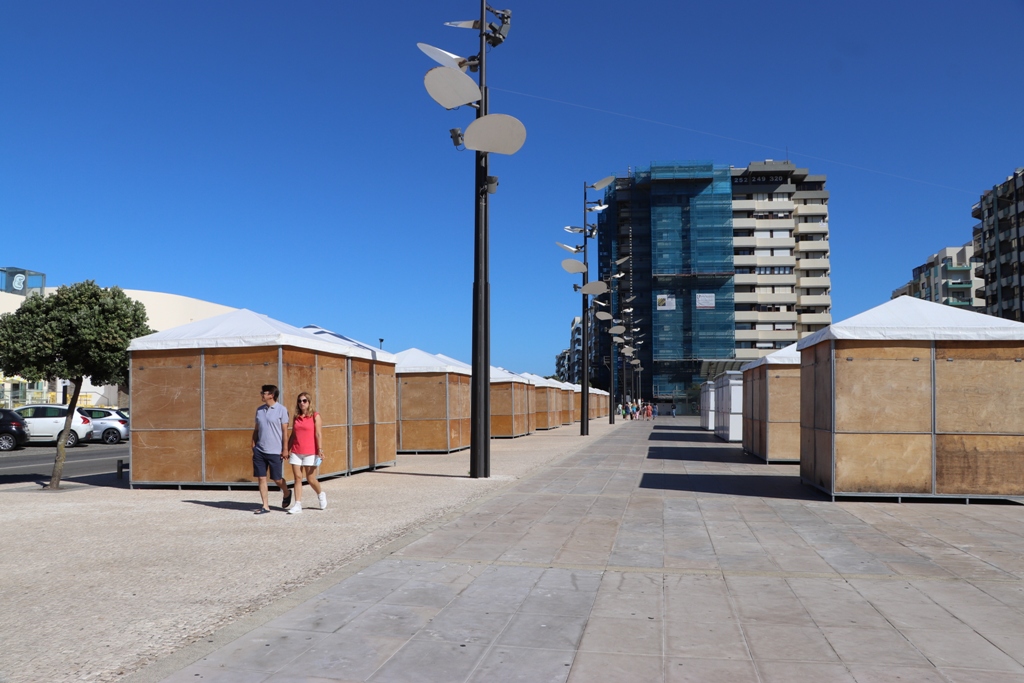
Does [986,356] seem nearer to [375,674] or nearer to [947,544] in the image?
[947,544]

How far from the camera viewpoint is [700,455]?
20.6 metres

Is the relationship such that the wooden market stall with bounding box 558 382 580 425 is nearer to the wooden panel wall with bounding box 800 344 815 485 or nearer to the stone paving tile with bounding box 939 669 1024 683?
the wooden panel wall with bounding box 800 344 815 485

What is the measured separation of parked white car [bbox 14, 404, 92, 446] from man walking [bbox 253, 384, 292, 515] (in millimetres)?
22740

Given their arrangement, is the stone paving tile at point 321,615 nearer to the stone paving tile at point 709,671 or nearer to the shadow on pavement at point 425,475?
the stone paving tile at point 709,671

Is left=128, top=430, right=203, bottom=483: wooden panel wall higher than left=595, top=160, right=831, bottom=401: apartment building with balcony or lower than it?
lower

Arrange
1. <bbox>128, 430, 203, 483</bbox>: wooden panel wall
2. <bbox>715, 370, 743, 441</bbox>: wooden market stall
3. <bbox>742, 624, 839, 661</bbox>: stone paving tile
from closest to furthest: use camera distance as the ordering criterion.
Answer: <bbox>742, 624, 839, 661</bbox>: stone paving tile → <bbox>128, 430, 203, 483</bbox>: wooden panel wall → <bbox>715, 370, 743, 441</bbox>: wooden market stall

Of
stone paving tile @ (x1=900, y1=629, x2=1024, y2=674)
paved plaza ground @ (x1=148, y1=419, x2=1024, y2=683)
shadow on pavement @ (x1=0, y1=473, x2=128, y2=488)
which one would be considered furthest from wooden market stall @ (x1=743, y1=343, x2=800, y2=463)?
stone paving tile @ (x1=900, y1=629, x2=1024, y2=674)

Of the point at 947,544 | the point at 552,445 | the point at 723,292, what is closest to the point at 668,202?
the point at 723,292

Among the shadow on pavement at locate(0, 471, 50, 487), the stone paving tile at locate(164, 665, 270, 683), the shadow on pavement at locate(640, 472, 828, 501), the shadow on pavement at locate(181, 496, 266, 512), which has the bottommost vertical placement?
the shadow on pavement at locate(0, 471, 50, 487)

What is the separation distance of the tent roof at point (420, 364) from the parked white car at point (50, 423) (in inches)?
559

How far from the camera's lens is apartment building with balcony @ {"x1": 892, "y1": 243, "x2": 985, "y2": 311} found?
113 meters

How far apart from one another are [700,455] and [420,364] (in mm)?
7066

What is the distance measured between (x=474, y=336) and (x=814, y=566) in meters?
→ 8.41

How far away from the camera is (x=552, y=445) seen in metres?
25.2
